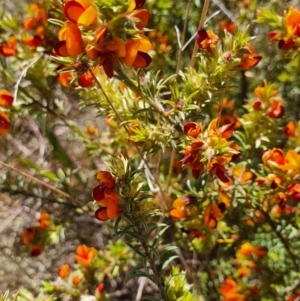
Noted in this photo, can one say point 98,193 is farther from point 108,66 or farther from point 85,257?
point 85,257

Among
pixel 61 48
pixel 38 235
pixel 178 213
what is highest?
pixel 61 48

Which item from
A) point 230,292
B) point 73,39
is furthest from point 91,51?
point 230,292

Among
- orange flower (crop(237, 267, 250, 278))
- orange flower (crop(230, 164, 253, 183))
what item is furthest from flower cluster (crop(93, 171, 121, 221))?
orange flower (crop(237, 267, 250, 278))

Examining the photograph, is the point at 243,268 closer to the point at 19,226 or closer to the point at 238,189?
the point at 238,189

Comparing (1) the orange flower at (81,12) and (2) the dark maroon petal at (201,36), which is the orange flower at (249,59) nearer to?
(2) the dark maroon petal at (201,36)

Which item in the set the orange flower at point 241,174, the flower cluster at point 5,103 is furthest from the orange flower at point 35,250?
the orange flower at point 241,174

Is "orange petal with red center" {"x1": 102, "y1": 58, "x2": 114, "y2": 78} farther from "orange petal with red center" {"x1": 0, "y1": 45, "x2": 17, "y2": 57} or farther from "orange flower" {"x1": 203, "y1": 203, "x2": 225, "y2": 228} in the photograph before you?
"orange petal with red center" {"x1": 0, "y1": 45, "x2": 17, "y2": 57}
